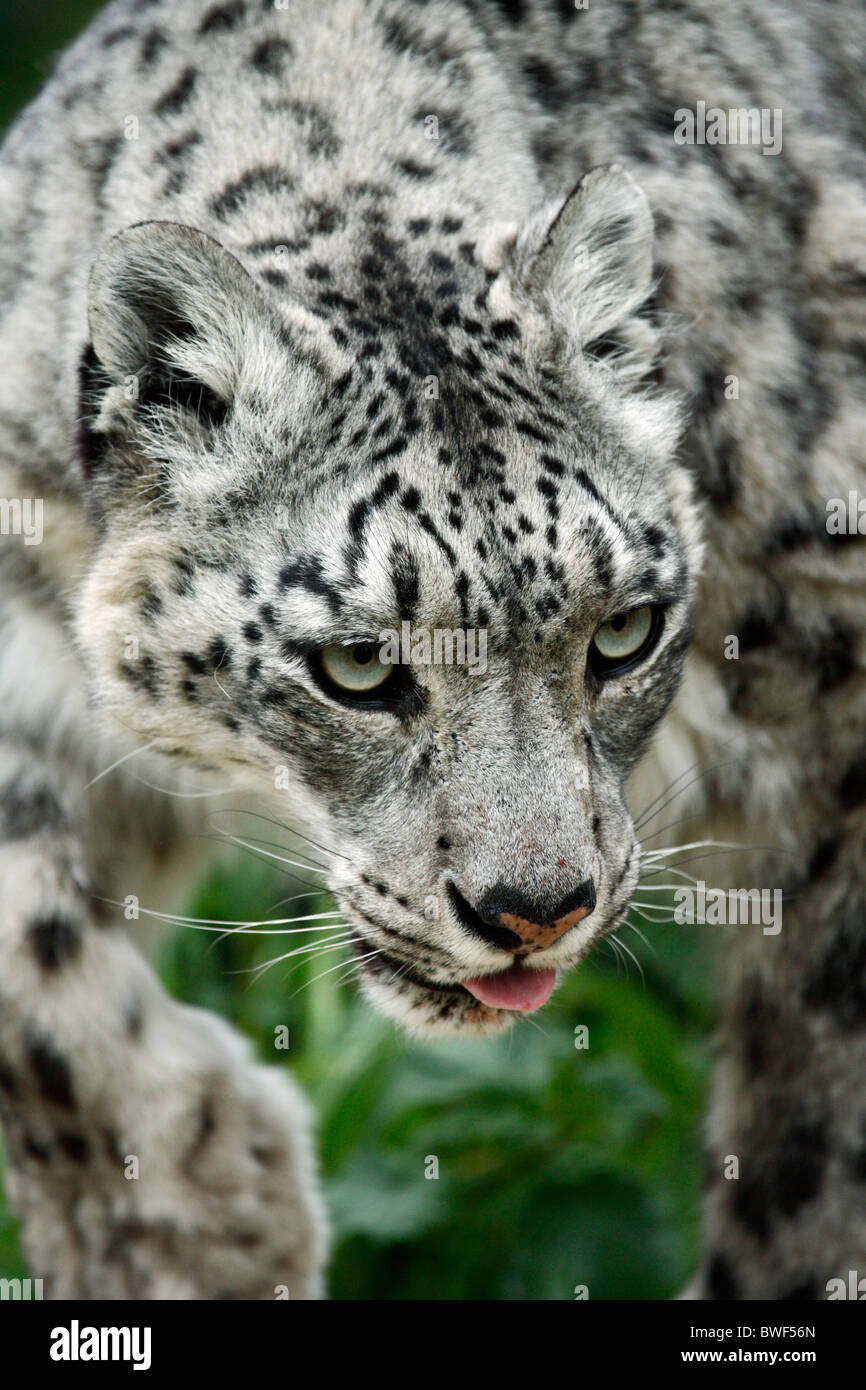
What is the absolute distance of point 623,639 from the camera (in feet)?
13.7

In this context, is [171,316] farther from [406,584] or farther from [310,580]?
[406,584]

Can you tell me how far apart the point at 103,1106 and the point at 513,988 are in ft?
5.08

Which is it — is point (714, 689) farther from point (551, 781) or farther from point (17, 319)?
point (17, 319)

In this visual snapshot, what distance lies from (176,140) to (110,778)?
5.90 ft

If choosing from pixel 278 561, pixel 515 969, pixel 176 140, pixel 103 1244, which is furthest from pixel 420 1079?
pixel 176 140

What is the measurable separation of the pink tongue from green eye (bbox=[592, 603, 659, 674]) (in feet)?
2.29

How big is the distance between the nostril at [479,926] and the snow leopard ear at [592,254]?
1332mm

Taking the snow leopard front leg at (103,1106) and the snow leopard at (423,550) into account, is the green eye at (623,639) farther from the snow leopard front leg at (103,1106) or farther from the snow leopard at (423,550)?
the snow leopard front leg at (103,1106)

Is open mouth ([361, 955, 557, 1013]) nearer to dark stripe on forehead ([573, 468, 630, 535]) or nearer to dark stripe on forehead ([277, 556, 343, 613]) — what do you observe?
dark stripe on forehead ([277, 556, 343, 613])

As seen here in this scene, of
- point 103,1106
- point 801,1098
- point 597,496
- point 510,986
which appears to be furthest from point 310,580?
point 801,1098

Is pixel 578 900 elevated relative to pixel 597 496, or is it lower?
lower

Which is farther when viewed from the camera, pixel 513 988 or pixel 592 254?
pixel 592 254

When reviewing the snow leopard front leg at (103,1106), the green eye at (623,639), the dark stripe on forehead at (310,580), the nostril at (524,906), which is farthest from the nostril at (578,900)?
the snow leopard front leg at (103,1106)

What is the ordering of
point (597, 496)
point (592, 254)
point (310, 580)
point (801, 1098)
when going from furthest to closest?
1. point (801, 1098)
2. point (592, 254)
3. point (597, 496)
4. point (310, 580)
